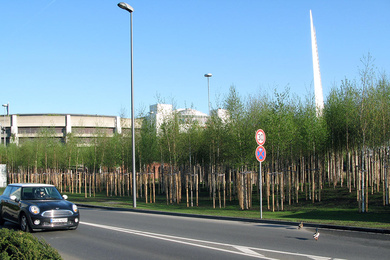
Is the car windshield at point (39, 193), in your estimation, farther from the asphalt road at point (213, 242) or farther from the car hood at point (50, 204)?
the asphalt road at point (213, 242)

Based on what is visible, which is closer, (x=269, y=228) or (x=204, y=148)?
(x=269, y=228)

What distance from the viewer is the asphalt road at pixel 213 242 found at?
9.57m

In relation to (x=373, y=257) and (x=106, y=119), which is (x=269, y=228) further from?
(x=106, y=119)

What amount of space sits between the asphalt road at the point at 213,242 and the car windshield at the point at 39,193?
4.24 feet

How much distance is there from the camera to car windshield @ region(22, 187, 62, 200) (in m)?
13.7

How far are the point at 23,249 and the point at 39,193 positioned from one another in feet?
27.4

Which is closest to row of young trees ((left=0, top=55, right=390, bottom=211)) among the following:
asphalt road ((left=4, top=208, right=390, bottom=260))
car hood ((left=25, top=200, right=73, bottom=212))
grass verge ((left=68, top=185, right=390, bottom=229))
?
grass verge ((left=68, top=185, right=390, bottom=229))

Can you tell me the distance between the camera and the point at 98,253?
9.93 metres

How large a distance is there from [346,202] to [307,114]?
21.4ft

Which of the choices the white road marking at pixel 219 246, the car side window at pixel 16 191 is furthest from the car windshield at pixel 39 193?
the white road marking at pixel 219 246

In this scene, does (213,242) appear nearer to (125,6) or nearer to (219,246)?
(219,246)

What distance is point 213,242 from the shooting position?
37.3 ft

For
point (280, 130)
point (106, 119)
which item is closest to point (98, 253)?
point (280, 130)

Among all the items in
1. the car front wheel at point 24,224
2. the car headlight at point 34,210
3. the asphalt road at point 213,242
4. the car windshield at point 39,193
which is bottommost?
the asphalt road at point 213,242
